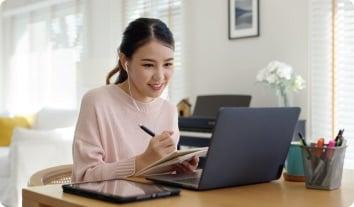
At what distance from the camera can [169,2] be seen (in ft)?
14.9

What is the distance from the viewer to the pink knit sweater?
4.81 ft

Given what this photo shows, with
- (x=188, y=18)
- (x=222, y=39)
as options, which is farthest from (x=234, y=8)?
(x=188, y=18)

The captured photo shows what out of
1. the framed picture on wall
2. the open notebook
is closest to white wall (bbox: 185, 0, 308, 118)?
the framed picture on wall

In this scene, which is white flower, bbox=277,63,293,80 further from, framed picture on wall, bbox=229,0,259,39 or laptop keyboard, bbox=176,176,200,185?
laptop keyboard, bbox=176,176,200,185

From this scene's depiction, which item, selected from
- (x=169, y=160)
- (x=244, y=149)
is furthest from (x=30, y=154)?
(x=244, y=149)

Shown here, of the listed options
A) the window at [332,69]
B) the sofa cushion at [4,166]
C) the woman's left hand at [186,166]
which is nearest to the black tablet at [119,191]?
the woman's left hand at [186,166]

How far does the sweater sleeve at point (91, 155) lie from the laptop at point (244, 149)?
0.37ft

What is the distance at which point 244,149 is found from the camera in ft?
3.88

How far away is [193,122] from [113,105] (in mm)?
2024

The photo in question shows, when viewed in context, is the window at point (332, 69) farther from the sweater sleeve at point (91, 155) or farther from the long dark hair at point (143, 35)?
the sweater sleeve at point (91, 155)

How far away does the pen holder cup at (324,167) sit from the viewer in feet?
3.93

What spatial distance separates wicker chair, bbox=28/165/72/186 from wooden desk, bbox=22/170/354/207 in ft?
1.23

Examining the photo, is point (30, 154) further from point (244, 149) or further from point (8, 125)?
point (244, 149)

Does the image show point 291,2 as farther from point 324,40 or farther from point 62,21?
point 62,21
